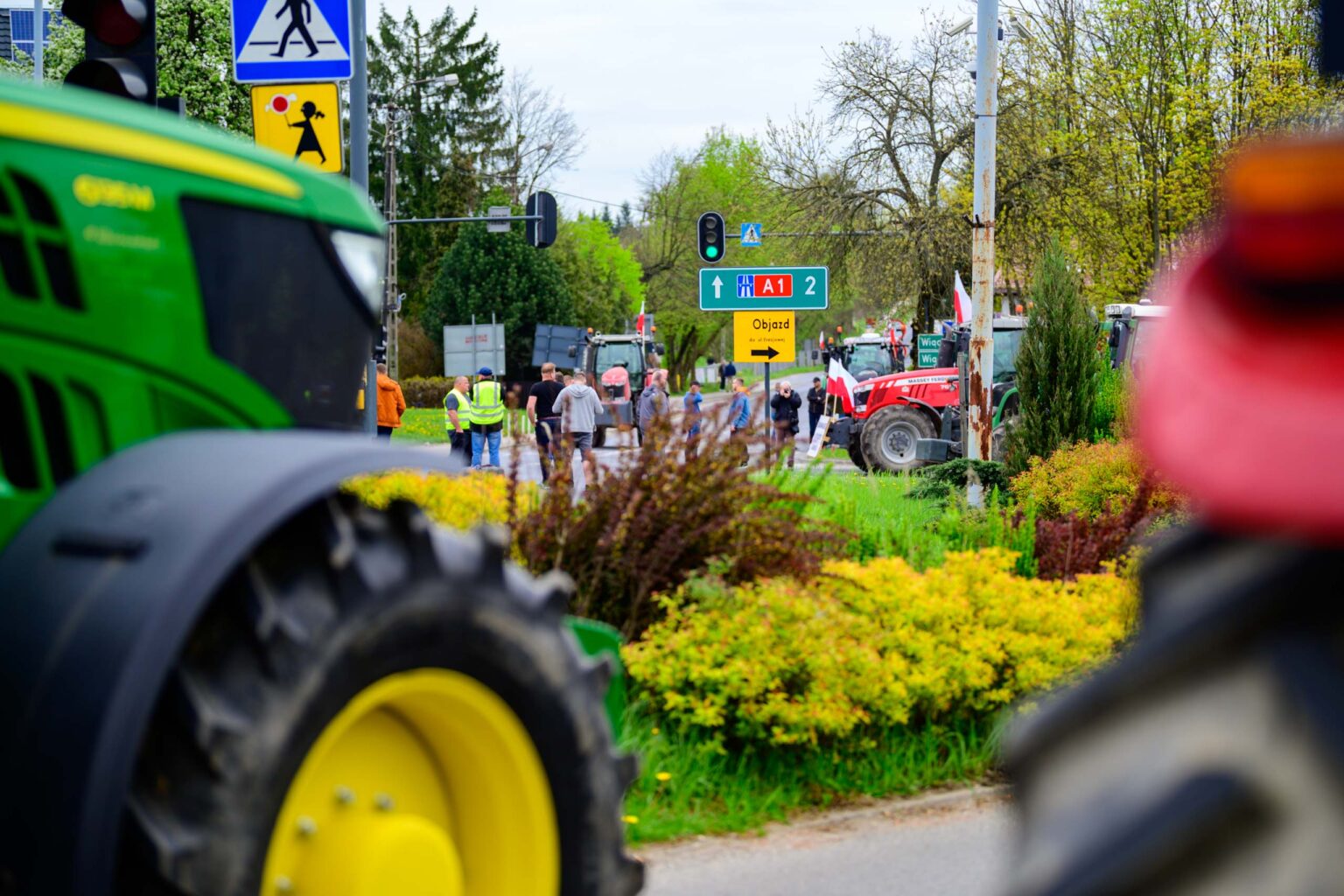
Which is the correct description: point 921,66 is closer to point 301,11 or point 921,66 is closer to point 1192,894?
point 301,11

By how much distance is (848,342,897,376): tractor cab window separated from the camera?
147 feet

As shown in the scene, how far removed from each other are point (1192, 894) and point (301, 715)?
160cm

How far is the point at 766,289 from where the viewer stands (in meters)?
18.1

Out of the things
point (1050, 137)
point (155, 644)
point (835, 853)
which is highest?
point (1050, 137)

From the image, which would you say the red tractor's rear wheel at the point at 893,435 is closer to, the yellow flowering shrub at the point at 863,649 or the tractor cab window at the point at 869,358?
the tractor cab window at the point at 869,358

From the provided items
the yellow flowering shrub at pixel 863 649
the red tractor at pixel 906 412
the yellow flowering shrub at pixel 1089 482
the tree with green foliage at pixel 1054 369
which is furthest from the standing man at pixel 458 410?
the yellow flowering shrub at pixel 863 649

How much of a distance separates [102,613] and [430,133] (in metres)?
78.0

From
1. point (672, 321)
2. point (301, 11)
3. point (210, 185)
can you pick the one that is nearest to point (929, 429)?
point (301, 11)

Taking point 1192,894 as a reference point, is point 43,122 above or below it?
above

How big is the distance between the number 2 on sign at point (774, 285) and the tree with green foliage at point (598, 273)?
56.2 metres

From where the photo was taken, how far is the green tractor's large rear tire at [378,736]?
2305 mm

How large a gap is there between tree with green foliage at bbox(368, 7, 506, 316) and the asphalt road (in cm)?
7248

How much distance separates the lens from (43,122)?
2566 millimetres

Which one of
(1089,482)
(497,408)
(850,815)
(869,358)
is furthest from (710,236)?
(869,358)
